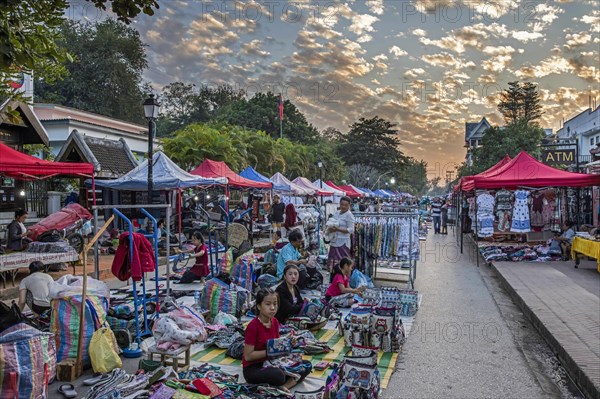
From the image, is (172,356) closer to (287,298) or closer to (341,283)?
(287,298)

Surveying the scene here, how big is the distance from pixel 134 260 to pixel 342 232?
487cm

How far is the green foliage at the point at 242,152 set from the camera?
24.8m

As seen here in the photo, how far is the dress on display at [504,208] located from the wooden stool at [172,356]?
13990 millimetres

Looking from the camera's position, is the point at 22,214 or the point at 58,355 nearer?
the point at 58,355

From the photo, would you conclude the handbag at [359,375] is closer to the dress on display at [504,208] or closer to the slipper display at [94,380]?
the slipper display at [94,380]

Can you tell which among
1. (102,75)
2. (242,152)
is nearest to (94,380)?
(242,152)

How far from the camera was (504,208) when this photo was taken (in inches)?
648

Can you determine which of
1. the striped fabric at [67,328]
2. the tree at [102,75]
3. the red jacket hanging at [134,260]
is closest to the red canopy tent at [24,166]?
the red jacket hanging at [134,260]

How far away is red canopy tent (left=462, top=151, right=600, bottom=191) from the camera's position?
14.2 meters

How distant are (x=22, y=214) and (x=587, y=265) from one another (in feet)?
49.3

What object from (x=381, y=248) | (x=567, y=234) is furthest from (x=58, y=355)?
(x=567, y=234)

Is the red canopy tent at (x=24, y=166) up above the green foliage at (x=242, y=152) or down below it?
below

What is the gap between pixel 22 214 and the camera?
11305 millimetres

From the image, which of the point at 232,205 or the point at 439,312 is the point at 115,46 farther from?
the point at 439,312
